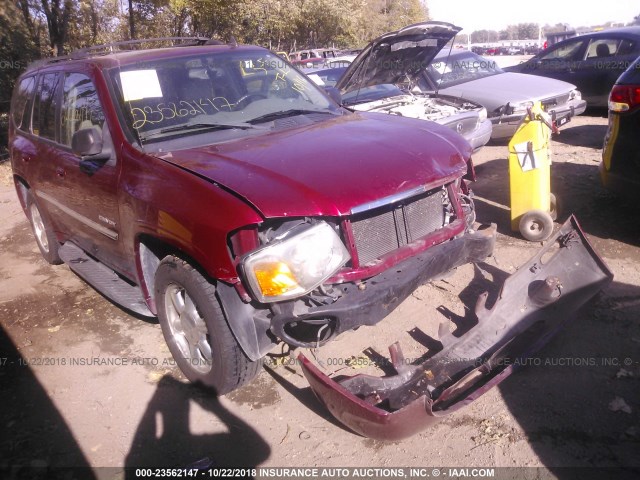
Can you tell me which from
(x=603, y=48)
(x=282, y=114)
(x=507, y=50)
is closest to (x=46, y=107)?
(x=282, y=114)

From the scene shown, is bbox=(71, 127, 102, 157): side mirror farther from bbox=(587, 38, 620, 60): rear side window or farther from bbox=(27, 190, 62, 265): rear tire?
bbox=(587, 38, 620, 60): rear side window

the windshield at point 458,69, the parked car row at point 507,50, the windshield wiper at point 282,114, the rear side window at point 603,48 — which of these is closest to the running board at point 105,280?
the windshield wiper at point 282,114

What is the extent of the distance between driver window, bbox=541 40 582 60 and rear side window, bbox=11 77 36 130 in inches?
391

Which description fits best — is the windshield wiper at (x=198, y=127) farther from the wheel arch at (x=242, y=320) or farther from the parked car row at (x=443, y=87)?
the parked car row at (x=443, y=87)

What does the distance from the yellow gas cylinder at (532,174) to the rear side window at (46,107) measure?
411 cm

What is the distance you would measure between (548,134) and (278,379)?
136 inches

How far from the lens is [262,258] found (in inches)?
98.8

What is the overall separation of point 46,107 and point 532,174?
446 centimetres

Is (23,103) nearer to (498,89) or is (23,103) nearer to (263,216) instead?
(263,216)

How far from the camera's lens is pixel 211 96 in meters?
3.76

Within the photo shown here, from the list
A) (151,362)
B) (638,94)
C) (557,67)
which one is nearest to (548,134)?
(638,94)

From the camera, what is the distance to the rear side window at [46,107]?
170 inches

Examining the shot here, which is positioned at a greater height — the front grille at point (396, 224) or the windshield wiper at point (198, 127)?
the windshield wiper at point (198, 127)

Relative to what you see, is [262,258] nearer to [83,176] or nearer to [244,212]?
[244,212]
